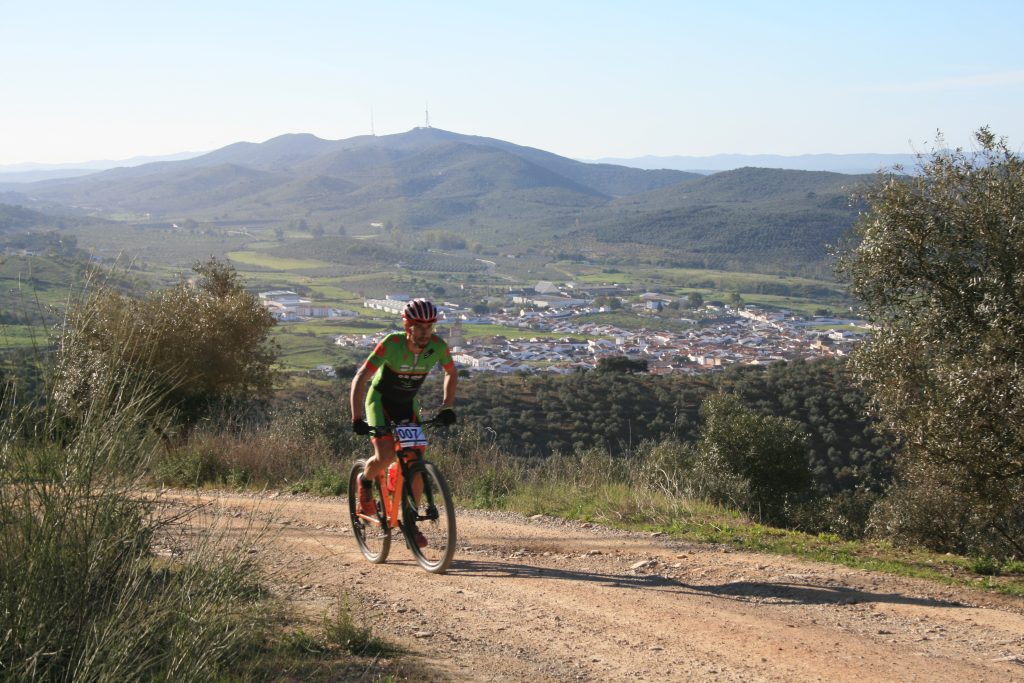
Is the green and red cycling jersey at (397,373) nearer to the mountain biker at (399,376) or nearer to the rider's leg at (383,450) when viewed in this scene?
the mountain biker at (399,376)

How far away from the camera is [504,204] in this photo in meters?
144

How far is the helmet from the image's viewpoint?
23.7 ft

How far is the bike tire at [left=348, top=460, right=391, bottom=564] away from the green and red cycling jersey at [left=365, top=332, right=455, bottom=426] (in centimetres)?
71

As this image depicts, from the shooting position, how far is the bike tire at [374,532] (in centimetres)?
777

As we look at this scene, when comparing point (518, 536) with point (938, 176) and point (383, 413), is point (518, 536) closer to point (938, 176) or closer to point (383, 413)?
point (383, 413)

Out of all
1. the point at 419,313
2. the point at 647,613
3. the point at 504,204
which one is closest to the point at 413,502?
the point at 419,313

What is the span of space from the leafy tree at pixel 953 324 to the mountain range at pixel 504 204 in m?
70.6

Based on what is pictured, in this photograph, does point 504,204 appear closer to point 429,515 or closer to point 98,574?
point 429,515

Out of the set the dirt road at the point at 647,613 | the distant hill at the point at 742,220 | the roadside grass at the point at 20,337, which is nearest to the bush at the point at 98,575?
the roadside grass at the point at 20,337

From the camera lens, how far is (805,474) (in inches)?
677

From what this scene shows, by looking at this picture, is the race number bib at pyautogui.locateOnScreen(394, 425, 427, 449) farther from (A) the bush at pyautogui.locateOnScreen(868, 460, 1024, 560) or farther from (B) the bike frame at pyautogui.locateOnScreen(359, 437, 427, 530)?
(A) the bush at pyautogui.locateOnScreen(868, 460, 1024, 560)

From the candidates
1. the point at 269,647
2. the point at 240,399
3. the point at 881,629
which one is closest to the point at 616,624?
the point at 881,629

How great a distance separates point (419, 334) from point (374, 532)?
7.47 feet

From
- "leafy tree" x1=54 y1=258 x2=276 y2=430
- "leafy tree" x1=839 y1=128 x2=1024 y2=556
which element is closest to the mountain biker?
"leafy tree" x1=839 y1=128 x2=1024 y2=556
